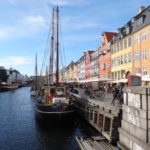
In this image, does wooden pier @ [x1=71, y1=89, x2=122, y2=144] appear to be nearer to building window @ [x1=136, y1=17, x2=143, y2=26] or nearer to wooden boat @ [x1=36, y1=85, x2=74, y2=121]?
wooden boat @ [x1=36, y1=85, x2=74, y2=121]

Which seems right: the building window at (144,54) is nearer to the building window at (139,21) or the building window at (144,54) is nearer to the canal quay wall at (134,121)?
the building window at (139,21)

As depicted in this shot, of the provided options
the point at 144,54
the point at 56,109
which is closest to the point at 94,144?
the point at 56,109

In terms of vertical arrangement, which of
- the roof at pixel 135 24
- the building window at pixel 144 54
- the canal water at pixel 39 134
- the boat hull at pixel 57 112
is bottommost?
the canal water at pixel 39 134

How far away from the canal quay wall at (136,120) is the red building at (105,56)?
1709 inches

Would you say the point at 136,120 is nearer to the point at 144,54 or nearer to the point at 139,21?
the point at 144,54

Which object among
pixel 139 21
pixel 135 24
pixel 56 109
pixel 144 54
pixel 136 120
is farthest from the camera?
pixel 135 24

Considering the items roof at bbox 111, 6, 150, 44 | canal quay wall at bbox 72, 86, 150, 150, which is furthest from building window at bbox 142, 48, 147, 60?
canal quay wall at bbox 72, 86, 150, 150

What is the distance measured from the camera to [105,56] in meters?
60.3

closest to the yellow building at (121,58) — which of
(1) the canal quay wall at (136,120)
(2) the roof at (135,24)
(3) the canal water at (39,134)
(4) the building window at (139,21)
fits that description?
(2) the roof at (135,24)

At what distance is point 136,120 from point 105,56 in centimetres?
4957

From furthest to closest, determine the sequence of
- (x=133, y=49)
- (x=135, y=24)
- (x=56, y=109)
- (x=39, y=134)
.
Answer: (x=135, y=24), (x=133, y=49), (x=56, y=109), (x=39, y=134)

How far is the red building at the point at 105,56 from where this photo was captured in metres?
57.3

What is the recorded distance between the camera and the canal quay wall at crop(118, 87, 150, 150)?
1053 centimetres

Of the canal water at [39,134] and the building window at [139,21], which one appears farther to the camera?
the building window at [139,21]
